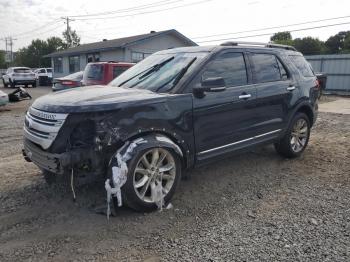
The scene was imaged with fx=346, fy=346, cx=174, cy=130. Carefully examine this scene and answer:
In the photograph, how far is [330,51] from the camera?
58.1 metres

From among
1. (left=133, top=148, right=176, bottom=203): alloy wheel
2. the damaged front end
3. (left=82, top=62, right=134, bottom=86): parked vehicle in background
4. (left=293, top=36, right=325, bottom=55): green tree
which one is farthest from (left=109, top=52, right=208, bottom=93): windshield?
(left=293, top=36, right=325, bottom=55): green tree

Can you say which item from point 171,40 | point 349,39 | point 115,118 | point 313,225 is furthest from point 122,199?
point 349,39

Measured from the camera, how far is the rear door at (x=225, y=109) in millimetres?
4238

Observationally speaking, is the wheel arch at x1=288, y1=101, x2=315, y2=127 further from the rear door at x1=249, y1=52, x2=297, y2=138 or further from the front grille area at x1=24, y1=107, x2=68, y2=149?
the front grille area at x1=24, y1=107, x2=68, y2=149

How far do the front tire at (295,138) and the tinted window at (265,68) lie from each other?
88 cm

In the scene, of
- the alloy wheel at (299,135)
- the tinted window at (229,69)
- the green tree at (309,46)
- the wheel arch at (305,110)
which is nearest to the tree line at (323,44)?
the green tree at (309,46)

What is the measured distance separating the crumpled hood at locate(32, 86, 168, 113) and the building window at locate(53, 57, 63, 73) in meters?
34.3

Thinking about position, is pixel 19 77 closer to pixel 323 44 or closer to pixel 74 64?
pixel 74 64

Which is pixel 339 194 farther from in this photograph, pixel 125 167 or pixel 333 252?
pixel 125 167

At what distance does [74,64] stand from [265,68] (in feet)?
101

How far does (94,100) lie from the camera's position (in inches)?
143

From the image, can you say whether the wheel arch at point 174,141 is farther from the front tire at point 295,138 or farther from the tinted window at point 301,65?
the tinted window at point 301,65

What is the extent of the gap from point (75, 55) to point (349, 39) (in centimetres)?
4101

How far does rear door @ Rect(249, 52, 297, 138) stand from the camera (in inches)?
197
